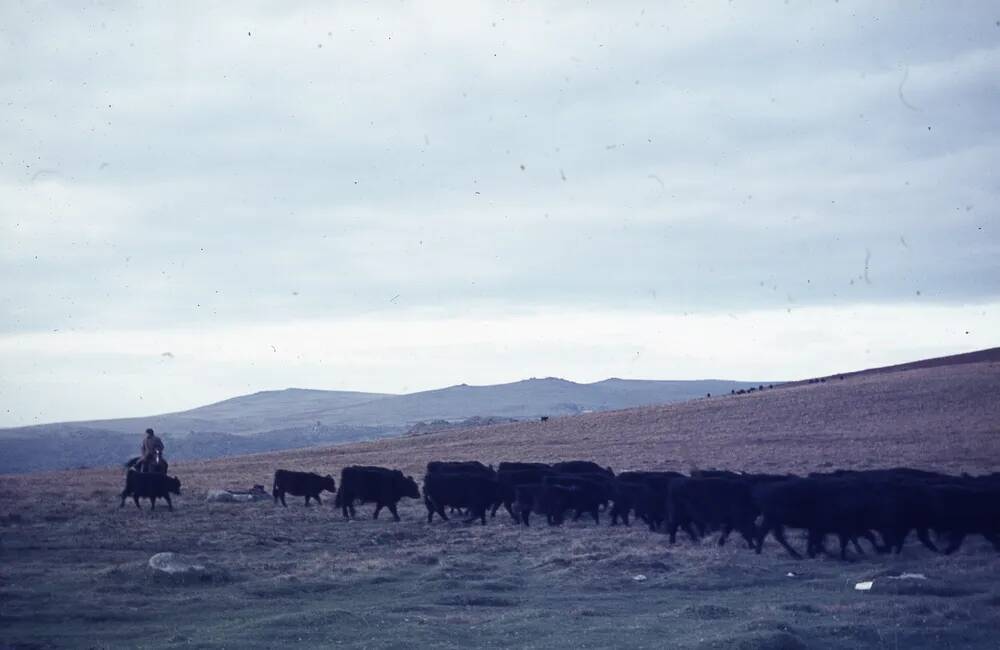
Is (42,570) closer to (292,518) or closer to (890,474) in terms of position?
(292,518)

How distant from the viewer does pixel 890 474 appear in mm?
25016

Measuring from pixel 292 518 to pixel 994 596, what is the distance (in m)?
16.4

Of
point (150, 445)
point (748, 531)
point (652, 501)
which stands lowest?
point (748, 531)

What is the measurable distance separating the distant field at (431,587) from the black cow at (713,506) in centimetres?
46

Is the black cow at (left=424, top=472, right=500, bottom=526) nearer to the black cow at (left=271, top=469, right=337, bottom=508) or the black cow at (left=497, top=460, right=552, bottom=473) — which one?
the black cow at (left=497, top=460, right=552, bottom=473)

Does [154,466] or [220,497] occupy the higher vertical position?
[154,466]

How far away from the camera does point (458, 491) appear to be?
2588cm

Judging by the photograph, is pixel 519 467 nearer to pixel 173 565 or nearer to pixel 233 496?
pixel 233 496

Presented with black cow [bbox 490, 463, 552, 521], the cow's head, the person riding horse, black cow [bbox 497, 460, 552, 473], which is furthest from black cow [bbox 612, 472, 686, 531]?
the person riding horse

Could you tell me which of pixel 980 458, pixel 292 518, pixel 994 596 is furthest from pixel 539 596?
pixel 980 458

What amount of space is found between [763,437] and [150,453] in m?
31.2

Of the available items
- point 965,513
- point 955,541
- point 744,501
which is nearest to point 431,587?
point 744,501

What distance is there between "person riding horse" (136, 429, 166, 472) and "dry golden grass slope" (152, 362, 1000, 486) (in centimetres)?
809

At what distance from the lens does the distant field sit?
12109 millimetres
